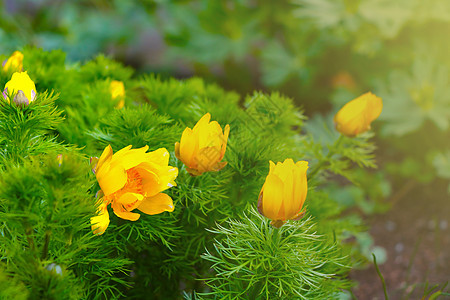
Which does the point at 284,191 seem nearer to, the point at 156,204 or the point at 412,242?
the point at 156,204

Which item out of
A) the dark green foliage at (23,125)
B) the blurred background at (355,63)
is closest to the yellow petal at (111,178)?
the dark green foliage at (23,125)

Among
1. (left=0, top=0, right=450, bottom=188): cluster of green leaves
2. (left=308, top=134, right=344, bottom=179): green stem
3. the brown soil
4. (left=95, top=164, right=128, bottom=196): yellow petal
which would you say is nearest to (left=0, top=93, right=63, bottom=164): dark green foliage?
(left=95, top=164, right=128, bottom=196): yellow petal

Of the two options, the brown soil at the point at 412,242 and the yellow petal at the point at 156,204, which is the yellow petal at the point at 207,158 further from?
the brown soil at the point at 412,242

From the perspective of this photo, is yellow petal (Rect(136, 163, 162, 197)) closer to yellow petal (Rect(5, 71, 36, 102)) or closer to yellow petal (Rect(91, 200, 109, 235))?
yellow petal (Rect(91, 200, 109, 235))

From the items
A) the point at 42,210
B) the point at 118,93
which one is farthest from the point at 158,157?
the point at 118,93

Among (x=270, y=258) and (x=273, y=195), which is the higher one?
(x=273, y=195)

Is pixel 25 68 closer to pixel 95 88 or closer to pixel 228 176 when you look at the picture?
pixel 95 88

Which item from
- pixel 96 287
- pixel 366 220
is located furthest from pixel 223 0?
pixel 96 287
